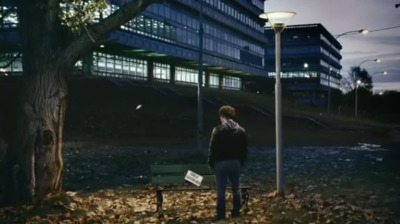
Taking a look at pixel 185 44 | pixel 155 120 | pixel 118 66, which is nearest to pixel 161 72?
pixel 185 44

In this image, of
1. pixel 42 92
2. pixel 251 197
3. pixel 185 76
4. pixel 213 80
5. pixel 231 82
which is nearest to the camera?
pixel 42 92

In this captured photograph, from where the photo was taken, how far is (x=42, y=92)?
8297 millimetres

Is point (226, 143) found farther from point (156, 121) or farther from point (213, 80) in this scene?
point (213, 80)

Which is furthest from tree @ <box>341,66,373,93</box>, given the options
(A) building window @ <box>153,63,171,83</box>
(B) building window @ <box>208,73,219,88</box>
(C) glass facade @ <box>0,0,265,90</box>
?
(A) building window @ <box>153,63,171,83</box>

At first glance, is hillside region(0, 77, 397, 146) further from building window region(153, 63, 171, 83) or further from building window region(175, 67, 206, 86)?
building window region(175, 67, 206, 86)

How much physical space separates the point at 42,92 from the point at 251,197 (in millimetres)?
4799

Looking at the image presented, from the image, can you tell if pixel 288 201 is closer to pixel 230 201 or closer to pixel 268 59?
pixel 230 201

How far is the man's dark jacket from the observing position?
727 cm

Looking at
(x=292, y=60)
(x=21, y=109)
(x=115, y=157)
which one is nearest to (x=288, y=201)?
(x=21, y=109)

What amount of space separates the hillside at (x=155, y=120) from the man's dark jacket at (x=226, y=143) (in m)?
19.1

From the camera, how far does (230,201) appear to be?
9.35 meters

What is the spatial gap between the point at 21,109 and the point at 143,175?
662cm

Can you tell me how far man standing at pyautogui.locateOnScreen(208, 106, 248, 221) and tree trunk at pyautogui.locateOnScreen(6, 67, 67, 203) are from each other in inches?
117

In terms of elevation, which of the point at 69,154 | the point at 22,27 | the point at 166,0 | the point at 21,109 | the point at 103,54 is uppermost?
the point at 166,0
